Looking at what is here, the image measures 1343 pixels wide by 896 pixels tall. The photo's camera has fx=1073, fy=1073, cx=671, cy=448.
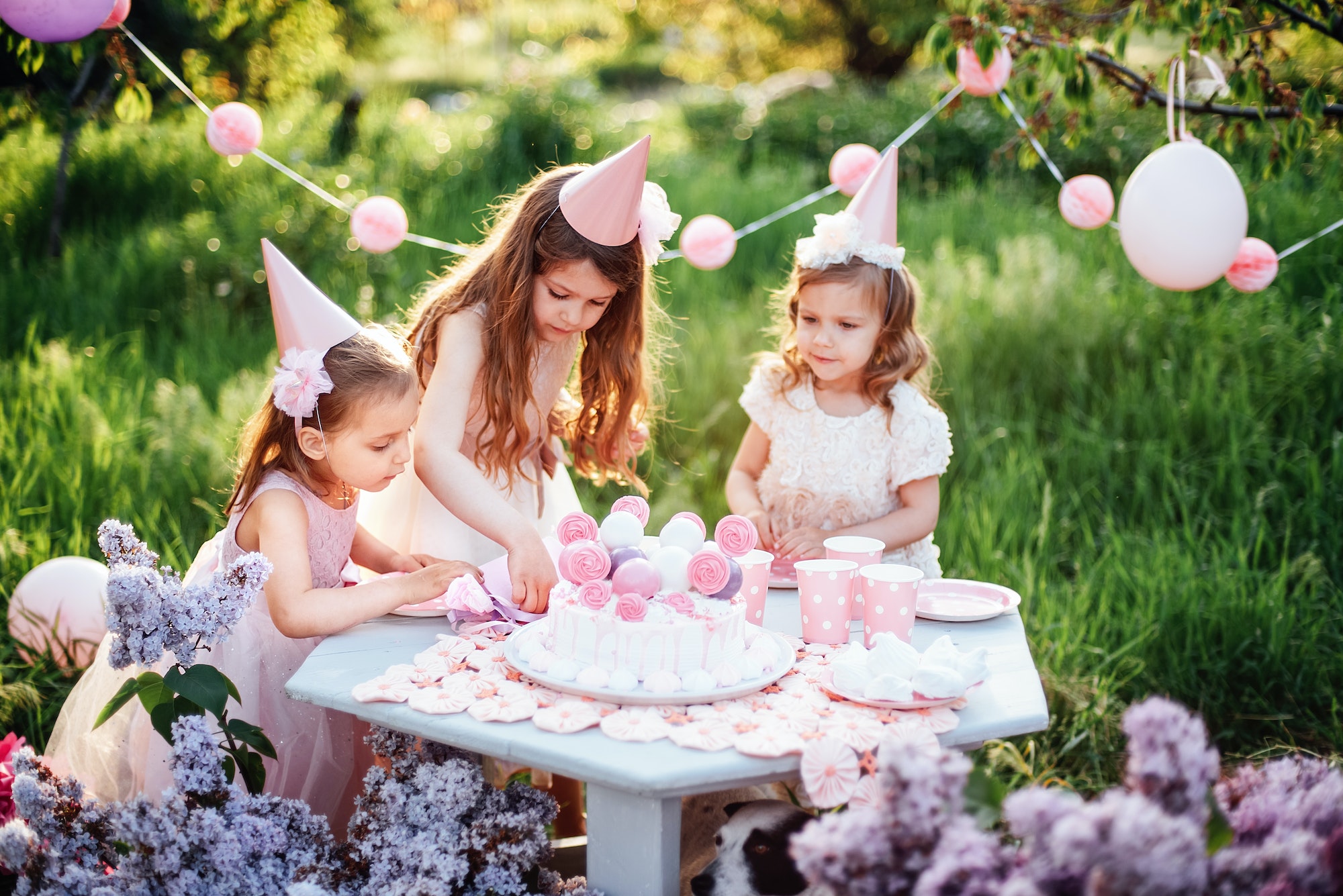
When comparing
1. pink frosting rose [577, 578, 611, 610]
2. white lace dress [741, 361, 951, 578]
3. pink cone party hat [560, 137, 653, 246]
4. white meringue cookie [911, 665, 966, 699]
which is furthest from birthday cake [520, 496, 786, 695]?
white lace dress [741, 361, 951, 578]

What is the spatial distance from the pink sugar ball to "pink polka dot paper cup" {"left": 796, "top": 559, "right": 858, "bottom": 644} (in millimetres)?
340

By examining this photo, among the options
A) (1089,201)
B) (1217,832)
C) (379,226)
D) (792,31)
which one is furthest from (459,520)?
(792,31)

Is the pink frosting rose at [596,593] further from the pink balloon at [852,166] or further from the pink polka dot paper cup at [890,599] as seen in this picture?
the pink balloon at [852,166]

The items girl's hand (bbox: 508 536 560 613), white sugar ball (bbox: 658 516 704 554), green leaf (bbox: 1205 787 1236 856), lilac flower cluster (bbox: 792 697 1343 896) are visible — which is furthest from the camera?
girl's hand (bbox: 508 536 560 613)

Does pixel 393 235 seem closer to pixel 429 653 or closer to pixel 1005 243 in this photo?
pixel 429 653

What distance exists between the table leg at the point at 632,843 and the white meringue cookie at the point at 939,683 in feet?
1.33

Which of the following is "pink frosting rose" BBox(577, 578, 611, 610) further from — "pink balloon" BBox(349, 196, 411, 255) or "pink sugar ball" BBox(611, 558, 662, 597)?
"pink balloon" BBox(349, 196, 411, 255)

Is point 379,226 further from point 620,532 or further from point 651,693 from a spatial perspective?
point 651,693

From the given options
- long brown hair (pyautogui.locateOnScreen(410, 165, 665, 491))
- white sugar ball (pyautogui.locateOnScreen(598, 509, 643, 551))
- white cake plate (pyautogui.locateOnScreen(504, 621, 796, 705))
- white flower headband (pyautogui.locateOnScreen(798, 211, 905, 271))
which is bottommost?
white cake plate (pyautogui.locateOnScreen(504, 621, 796, 705))

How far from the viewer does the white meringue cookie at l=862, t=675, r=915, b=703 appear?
5.24 feet

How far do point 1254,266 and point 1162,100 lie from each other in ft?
1.76

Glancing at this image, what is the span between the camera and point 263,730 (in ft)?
6.89

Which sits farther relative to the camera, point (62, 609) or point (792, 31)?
point (792, 31)

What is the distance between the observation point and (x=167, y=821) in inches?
65.7
